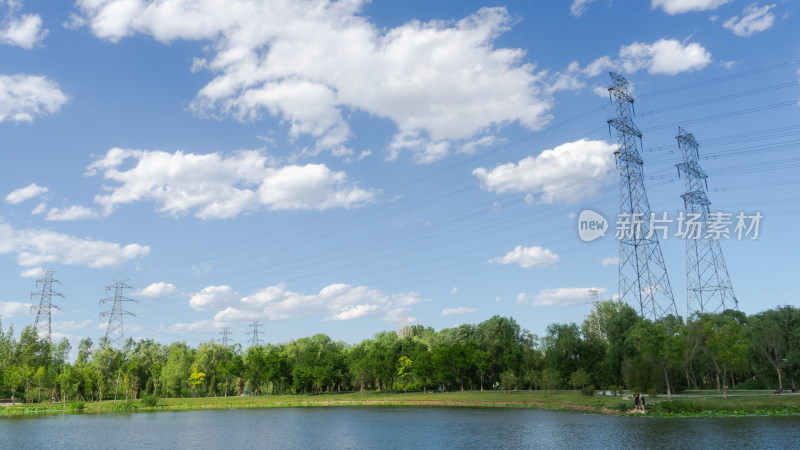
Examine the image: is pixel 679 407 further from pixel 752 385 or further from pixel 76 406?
pixel 76 406

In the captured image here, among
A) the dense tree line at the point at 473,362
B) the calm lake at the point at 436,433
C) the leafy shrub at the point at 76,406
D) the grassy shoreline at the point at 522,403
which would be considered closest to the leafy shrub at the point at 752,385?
the dense tree line at the point at 473,362

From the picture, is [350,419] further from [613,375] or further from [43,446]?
[613,375]

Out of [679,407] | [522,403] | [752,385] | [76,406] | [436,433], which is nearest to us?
[436,433]

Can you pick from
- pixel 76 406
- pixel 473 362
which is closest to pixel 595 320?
pixel 473 362

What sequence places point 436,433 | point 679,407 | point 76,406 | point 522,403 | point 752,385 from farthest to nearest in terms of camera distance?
point 76,406 < point 752,385 < point 522,403 < point 679,407 < point 436,433

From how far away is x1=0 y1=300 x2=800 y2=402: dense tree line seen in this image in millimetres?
76312

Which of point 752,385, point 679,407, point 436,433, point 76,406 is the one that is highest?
point 679,407

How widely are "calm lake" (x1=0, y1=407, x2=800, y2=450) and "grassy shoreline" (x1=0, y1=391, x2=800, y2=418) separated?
5.21 metres

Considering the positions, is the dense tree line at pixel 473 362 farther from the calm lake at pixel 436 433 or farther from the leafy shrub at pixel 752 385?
the calm lake at pixel 436 433

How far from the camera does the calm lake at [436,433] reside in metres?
41.7

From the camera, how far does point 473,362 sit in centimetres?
10994

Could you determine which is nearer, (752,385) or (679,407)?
(679,407)

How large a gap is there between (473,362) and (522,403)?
25.6 meters

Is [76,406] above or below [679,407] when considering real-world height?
below
